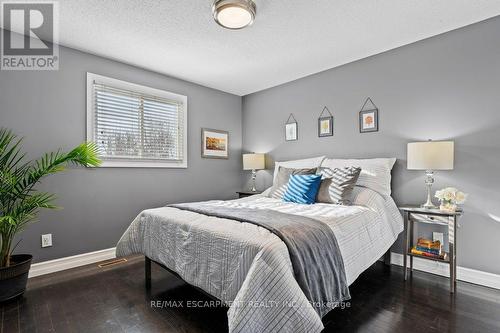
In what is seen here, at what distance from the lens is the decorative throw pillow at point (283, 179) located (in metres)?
3.09

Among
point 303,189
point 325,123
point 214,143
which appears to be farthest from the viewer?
point 214,143

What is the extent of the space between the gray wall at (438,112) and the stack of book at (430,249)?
13.0 inches

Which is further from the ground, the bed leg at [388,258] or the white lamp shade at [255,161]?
the white lamp shade at [255,161]

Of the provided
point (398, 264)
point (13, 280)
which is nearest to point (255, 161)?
point (398, 264)

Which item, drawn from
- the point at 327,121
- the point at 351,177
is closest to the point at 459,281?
the point at 351,177

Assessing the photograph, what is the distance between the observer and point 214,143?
4.32 metres

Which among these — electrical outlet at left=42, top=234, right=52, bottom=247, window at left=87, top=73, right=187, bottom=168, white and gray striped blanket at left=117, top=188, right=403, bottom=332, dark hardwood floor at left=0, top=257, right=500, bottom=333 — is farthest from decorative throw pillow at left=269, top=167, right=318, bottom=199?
electrical outlet at left=42, top=234, right=52, bottom=247

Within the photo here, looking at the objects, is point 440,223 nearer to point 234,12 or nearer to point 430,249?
point 430,249

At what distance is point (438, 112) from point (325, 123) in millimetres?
1307

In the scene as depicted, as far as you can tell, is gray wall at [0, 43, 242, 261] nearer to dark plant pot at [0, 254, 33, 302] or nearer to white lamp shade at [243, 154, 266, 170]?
dark plant pot at [0, 254, 33, 302]

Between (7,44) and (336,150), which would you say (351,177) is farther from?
(7,44)

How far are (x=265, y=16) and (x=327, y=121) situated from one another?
174 centimetres

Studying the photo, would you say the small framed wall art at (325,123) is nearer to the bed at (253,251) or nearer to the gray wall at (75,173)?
the bed at (253,251)

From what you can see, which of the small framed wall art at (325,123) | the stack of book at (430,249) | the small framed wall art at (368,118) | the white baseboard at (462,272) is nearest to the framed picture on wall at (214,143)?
the small framed wall art at (325,123)
